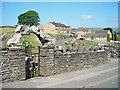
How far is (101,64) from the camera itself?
57.6 feet

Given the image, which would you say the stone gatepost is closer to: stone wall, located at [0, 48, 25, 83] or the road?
the road

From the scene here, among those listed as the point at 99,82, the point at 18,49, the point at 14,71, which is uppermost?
the point at 18,49

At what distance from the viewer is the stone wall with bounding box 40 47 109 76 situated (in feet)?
38.8

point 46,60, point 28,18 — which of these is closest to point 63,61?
point 46,60

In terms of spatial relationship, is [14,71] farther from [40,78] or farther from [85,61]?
[85,61]

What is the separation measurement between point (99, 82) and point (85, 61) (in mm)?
4229

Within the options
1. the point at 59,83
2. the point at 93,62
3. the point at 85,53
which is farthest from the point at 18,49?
the point at 93,62

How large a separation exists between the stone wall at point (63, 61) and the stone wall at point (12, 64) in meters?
1.57

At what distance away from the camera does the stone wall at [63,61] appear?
38.8ft

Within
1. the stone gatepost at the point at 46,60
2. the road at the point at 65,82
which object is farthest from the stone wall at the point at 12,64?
the stone gatepost at the point at 46,60

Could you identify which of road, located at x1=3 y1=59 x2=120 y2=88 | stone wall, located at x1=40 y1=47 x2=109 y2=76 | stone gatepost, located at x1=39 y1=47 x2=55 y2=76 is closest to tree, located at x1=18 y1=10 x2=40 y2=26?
stone wall, located at x1=40 y1=47 x2=109 y2=76

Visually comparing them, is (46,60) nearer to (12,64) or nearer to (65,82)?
(65,82)

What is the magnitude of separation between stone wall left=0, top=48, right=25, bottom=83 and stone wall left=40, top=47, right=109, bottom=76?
5.14 ft

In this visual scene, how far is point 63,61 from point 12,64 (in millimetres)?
3765
